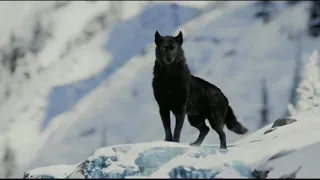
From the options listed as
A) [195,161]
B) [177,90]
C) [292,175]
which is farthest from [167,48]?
[292,175]

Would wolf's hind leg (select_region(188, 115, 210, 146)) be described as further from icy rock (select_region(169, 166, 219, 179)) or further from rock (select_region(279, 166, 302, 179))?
icy rock (select_region(169, 166, 219, 179))

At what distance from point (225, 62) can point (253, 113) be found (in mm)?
41402

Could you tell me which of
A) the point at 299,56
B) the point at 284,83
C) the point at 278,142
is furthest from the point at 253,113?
the point at 278,142

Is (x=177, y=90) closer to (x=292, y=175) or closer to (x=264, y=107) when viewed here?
(x=292, y=175)

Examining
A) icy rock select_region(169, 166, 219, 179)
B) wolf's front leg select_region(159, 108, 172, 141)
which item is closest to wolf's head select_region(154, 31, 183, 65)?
wolf's front leg select_region(159, 108, 172, 141)

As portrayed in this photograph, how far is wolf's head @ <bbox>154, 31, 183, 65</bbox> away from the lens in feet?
48.8

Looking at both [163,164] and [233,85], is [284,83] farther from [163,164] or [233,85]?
[163,164]

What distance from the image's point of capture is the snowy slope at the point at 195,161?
40.4 feet

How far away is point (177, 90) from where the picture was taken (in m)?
15.1

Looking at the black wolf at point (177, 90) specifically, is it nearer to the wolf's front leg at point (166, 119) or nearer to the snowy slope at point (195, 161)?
the wolf's front leg at point (166, 119)

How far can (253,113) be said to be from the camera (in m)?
151

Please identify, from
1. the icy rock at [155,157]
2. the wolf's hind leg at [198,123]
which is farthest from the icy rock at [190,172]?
the wolf's hind leg at [198,123]

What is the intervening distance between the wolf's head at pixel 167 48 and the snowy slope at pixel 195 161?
1.72 meters

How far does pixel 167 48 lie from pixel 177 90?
0.83 metres
